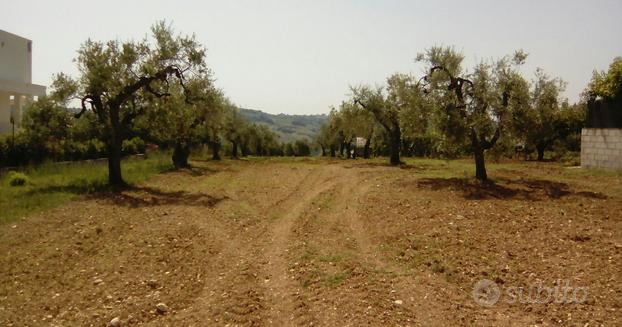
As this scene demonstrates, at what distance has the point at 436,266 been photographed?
28.3 feet

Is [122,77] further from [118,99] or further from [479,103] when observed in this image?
[479,103]

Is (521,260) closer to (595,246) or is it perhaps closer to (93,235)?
(595,246)

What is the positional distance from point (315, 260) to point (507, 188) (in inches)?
497

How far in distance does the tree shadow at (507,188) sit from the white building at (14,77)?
103 ft

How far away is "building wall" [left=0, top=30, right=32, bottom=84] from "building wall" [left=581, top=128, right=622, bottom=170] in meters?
42.3

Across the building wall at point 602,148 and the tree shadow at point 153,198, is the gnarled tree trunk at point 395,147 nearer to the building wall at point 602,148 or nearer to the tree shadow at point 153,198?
the building wall at point 602,148

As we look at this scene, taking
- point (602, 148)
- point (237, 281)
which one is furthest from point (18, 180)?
point (602, 148)

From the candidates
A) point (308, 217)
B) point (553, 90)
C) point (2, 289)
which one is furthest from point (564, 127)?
point (2, 289)

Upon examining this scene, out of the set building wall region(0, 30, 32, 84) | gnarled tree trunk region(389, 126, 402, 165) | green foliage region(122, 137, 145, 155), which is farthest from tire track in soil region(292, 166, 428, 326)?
building wall region(0, 30, 32, 84)

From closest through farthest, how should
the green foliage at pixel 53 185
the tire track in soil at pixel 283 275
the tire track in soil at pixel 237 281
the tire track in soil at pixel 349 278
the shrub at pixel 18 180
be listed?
the tire track in soil at pixel 349 278, the tire track in soil at pixel 283 275, the tire track in soil at pixel 237 281, the green foliage at pixel 53 185, the shrub at pixel 18 180

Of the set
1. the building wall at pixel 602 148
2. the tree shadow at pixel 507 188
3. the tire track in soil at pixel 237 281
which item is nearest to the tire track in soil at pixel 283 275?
the tire track in soil at pixel 237 281

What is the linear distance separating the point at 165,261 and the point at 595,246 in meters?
9.03

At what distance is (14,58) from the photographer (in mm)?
38875

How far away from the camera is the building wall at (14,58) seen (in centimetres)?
3753
